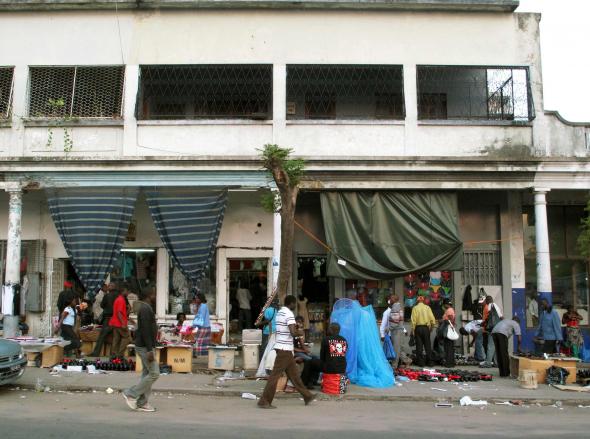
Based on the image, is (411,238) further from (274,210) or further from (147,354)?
(147,354)

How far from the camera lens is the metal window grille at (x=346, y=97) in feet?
53.5

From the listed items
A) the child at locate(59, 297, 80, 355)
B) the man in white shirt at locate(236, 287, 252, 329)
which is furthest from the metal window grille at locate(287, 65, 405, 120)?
the child at locate(59, 297, 80, 355)

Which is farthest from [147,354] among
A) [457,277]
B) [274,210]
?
[457,277]

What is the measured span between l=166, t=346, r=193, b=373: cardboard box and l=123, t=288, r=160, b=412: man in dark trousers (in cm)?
376

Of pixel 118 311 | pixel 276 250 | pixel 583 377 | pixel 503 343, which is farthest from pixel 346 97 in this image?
pixel 583 377

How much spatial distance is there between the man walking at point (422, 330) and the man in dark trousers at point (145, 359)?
718 cm

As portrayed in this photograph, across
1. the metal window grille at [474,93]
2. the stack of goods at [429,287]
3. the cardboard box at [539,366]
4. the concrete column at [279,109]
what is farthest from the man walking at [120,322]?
the metal window grille at [474,93]

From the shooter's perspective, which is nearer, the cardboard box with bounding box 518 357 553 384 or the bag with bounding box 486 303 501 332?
the cardboard box with bounding box 518 357 553 384

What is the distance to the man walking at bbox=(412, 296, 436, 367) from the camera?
14234 millimetres

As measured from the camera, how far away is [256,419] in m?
8.80

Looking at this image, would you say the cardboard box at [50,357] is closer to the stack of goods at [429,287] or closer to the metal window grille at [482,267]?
the stack of goods at [429,287]

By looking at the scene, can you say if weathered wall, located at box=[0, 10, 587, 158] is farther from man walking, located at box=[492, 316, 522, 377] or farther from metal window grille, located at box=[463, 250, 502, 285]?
man walking, located at box=[492, 316, 522, 377]

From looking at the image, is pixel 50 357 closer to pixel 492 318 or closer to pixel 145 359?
pixel 145 359


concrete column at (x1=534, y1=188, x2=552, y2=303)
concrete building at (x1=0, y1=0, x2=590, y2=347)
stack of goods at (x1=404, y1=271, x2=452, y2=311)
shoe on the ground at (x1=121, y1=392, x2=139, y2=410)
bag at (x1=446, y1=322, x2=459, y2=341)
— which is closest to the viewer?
shoe on the ground at (x1=121, y1=392, x2=139, y2=410)
